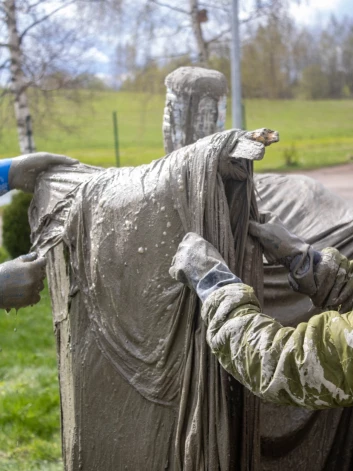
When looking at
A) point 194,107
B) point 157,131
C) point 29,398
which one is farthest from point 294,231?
point 157,131

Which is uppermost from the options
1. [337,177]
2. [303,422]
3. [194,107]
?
→ [194,107]

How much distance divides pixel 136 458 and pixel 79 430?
0.79 ft

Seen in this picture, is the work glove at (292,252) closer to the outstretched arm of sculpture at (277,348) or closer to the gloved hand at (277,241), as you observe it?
Answer: the gloved hand at (277,241)

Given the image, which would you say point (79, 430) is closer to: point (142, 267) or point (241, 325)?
point (142, 267)

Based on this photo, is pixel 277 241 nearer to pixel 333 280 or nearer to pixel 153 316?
pixel 333 280

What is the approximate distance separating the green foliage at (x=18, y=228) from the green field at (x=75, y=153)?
1.13m

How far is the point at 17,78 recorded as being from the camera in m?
10.3

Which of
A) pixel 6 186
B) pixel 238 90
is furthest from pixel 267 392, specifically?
pixel 238 90

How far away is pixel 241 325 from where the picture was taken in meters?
1.81

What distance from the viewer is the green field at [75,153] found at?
4.62 meters

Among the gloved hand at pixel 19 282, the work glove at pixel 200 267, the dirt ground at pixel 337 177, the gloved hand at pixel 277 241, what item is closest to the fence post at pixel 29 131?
the dirt ground at pixel 337 177

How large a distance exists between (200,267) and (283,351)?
1.18 feet

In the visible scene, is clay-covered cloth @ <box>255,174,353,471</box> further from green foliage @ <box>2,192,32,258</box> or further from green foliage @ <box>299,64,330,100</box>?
green foliage @ <box>299,64,330,100</box>

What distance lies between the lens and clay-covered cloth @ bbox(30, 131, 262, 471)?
7.05 ft
